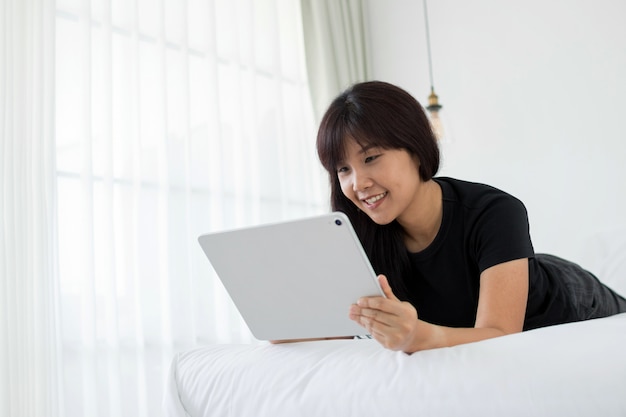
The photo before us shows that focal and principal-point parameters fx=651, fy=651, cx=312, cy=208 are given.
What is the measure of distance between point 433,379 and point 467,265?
1.72ft

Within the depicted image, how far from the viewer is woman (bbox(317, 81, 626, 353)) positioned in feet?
4.20

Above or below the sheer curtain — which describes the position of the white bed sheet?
below

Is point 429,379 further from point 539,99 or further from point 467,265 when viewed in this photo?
point 539,99

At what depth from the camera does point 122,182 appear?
2258 mm

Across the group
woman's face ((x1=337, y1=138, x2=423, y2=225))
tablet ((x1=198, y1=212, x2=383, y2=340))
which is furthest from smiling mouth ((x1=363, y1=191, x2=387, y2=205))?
tablet ((x1=198, y1=212, x2=383, y2=340))

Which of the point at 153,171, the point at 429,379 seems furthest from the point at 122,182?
the point at 429,379

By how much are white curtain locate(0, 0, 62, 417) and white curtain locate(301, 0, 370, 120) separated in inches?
55.5

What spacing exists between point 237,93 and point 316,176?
580 mm

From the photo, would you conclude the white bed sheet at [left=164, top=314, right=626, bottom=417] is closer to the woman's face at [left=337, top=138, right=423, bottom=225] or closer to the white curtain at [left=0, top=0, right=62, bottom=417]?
the woman's face at [left=337, top=138, right=423, bottom=225]

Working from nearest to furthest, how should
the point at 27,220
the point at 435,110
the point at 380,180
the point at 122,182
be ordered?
the point at 380,180 < the point at 27,220 < the point at 122,182 < the point at 435,110

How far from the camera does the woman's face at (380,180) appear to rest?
1331 mm

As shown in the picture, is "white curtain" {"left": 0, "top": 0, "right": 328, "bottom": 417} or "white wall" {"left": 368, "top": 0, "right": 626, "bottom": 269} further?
"white wall" {"left": 368, "top": 0, "right": 626, "bottom": 269}

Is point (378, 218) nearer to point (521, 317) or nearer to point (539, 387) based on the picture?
point (521, 317)

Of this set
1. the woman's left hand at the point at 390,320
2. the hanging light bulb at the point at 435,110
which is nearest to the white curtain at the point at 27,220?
the woman's left hand at the point at 390,320
